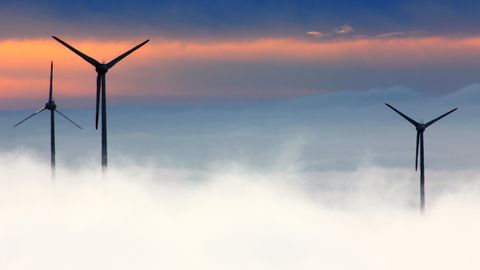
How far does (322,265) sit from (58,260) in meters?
42.0

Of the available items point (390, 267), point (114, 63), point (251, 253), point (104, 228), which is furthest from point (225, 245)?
point (114, 63)

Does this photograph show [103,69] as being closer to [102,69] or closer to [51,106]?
[102,69]

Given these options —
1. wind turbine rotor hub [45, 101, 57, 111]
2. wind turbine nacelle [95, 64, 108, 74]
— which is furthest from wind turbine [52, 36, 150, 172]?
wind turbine rotor hub [45, 101, 57, 111]

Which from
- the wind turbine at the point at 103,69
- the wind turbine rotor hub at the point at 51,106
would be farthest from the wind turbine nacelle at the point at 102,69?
the wind turbine rotor hub at the point at 51,106

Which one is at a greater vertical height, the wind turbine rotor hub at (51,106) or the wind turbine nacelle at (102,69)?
the wind turbine nacelle at (102,69)

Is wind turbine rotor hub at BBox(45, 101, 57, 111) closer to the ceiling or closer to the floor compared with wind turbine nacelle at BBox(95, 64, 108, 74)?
closer to the floor

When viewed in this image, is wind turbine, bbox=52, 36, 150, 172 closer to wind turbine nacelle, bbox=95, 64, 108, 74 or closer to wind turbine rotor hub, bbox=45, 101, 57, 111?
wind turbine nacelle, bbox=95, 64, 108, 74

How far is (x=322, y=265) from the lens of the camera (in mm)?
176875

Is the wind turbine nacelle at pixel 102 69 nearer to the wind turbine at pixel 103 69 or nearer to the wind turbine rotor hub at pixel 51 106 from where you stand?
the wind turbine at pixel 103 69

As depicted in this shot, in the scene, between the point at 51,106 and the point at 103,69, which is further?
the point at 51,106

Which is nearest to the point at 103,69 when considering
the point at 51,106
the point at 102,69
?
the point at 102,69

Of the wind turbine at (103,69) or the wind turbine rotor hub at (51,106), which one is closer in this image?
the wind turbine at (103,69)

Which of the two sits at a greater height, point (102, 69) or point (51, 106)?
point (102, 69)

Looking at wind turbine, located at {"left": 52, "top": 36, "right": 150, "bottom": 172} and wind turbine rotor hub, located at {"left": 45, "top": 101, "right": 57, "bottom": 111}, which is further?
wind turbine rotor hub, located at {"left": 45, "top": 101, "right": 57, "bottom": 111}
